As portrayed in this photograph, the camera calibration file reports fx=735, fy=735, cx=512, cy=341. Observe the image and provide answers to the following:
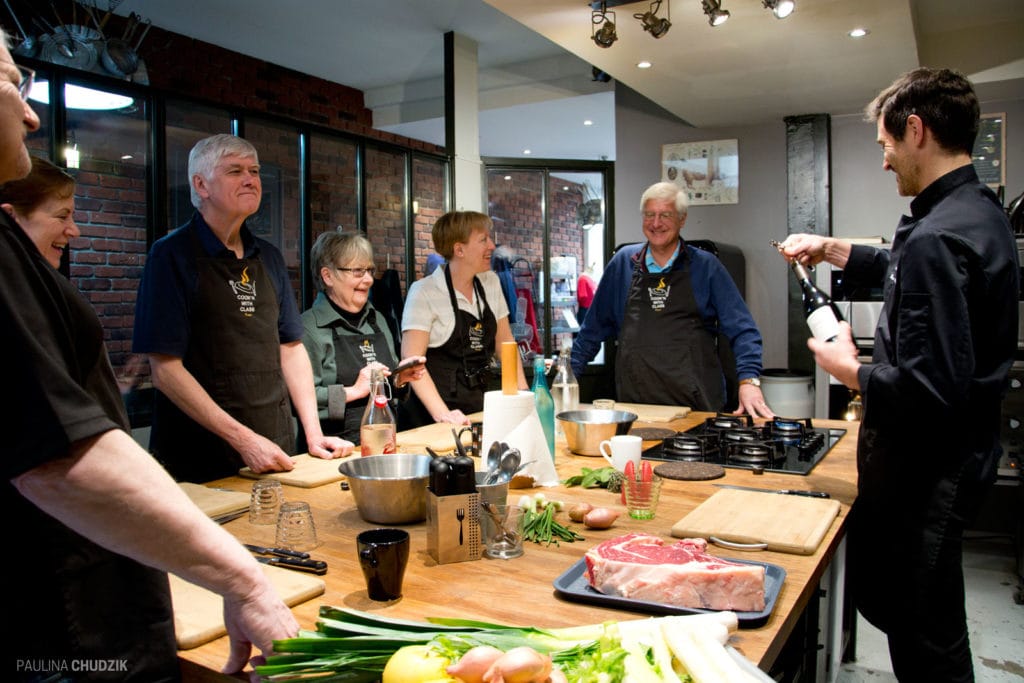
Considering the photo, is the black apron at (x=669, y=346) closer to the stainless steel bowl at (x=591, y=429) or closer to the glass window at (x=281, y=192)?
the stainless steel bowl at (x=591, y=429)

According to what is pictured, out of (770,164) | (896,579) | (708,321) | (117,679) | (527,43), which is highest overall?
(527,43)

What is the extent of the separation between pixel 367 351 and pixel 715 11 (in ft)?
7.50

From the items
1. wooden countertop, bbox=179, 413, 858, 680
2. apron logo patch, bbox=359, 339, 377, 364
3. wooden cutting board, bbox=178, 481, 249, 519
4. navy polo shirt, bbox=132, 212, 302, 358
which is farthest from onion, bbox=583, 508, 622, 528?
apron logo patch, bbox=359, 339, 377, 364

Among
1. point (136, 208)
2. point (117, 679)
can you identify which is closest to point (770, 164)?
point (136, 208)

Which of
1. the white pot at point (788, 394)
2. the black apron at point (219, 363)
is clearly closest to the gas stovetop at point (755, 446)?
the black apron at point (219, 363)

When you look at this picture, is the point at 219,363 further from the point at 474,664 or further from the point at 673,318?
the point at 673,318

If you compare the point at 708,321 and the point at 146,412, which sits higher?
the point at 708,321

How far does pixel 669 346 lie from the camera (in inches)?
137

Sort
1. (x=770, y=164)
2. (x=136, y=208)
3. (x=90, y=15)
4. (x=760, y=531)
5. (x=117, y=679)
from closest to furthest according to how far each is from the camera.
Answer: (x=117, y=679)
(x=760, y=531)
(x=136, y=208)
(x=90, y=15)
(x=770, y=164)

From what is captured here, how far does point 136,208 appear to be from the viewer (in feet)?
14.9

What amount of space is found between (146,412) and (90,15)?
3.09 metres

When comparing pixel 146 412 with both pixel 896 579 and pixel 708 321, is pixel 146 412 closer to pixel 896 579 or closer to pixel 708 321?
pixel 708 321

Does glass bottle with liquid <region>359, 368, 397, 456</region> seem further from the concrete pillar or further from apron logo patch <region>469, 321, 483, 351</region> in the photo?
the concrete pillar

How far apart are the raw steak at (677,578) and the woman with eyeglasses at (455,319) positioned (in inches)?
79.3
